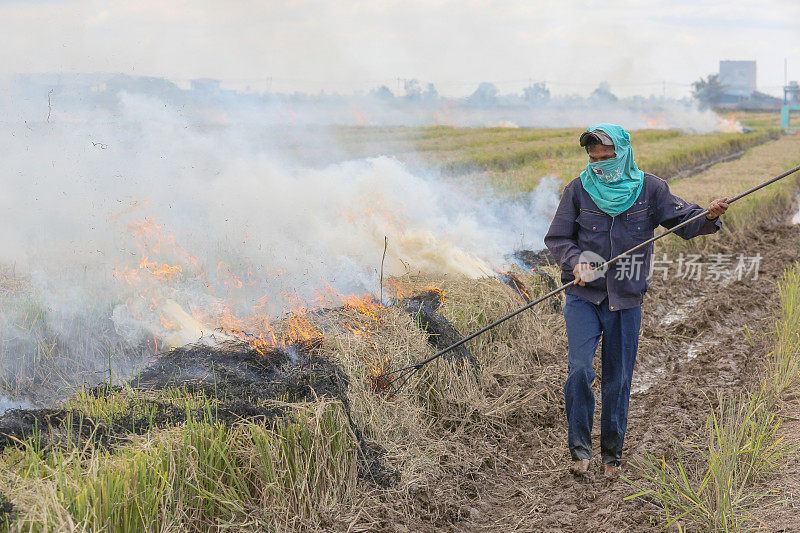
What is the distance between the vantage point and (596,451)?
4.76 metres

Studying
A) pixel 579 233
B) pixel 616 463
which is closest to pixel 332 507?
pixel 616 463

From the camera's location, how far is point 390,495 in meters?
3.99

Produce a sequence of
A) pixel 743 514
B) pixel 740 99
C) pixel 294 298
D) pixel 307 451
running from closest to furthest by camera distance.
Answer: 1. pixel 743 514
2. pixel 307 451
3. pixel 294 298
4. pixel 740 99

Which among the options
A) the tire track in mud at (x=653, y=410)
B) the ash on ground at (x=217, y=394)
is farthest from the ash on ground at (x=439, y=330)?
the ash on ground at (x=217, y=394)

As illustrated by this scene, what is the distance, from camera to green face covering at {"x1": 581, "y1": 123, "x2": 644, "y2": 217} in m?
4.21

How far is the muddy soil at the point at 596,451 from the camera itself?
397cm

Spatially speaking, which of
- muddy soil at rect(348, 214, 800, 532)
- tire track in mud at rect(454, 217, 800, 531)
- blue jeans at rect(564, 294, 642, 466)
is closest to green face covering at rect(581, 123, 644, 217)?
blue jeans at rect(564, 294, 642, 466)

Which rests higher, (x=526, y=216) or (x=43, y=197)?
(x=43, y=197)

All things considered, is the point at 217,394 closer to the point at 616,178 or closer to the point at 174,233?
the point at 616,178

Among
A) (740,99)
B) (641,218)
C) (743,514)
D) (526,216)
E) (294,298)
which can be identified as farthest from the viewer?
(740,99)

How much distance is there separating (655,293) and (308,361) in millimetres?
6031

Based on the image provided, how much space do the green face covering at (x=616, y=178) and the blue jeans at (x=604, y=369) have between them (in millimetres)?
586

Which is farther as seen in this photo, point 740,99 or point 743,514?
point 740,99

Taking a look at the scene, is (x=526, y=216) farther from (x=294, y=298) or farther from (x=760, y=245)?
(x=294, y=298)
